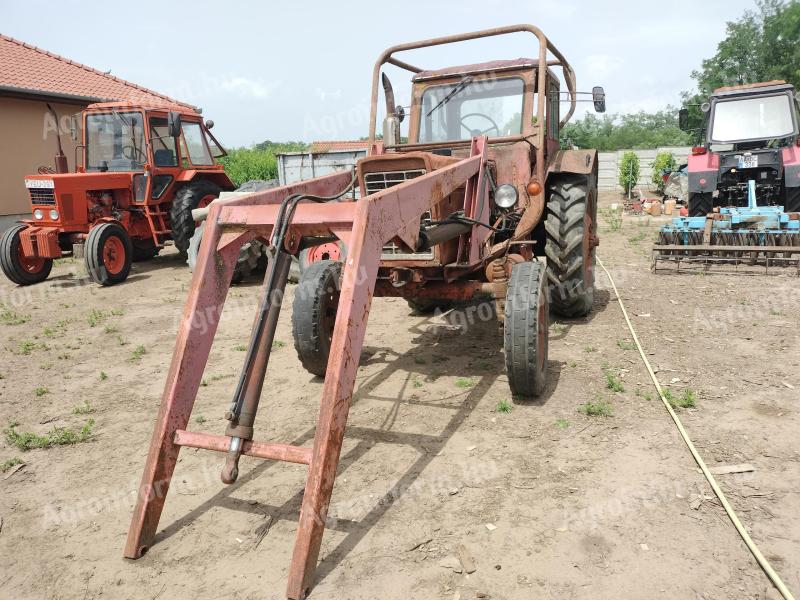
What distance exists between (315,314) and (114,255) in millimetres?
6105

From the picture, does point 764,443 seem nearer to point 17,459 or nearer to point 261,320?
point 261,320

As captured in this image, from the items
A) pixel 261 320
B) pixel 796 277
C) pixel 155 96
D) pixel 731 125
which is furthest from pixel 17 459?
pixel 155 96

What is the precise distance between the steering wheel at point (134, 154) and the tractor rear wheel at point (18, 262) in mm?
1904

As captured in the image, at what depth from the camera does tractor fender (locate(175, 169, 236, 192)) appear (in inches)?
396

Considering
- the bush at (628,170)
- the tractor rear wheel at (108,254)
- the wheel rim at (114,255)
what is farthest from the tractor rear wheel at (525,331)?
the bush at (628,170)

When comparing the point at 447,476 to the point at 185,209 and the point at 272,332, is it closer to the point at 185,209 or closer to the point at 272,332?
the point at 272,332

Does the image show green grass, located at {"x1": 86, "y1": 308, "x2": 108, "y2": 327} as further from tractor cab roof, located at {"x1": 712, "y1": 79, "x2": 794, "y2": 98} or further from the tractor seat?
tractor cab roof, located at {"x1": 712, "y1": 79, "x2": 794, "y2": 98}

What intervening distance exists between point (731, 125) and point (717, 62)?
3222cm

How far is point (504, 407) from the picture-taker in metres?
4.05

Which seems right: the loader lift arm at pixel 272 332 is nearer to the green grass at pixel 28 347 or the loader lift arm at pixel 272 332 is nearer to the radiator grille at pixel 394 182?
the radiator grille at pixel 394 182

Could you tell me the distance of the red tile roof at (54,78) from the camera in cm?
1448

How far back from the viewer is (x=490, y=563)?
2.55m

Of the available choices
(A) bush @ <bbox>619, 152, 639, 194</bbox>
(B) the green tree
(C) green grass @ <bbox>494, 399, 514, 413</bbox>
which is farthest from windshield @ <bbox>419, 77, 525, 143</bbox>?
(B) the green tree

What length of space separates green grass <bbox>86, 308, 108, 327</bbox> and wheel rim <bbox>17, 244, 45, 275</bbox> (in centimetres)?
264
